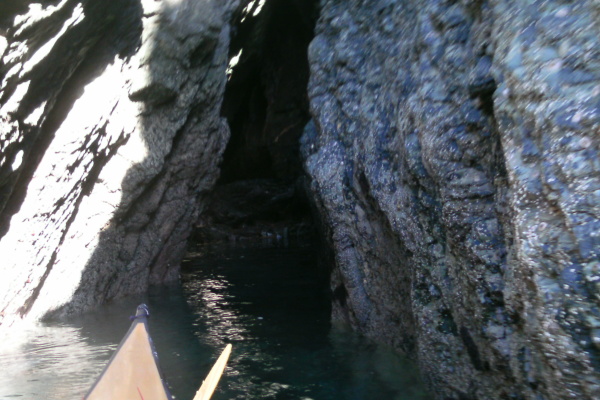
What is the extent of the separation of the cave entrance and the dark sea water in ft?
14.6

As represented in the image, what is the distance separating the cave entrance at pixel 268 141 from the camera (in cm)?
1234

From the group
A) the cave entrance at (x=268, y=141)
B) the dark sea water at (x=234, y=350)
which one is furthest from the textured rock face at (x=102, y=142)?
the cave entrance at (x=268, y=141)

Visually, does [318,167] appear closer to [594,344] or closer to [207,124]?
[207,124]

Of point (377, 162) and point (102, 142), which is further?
point (102, 142)

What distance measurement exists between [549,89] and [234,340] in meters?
4.71

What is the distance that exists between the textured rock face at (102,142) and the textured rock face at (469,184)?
204 centimetres

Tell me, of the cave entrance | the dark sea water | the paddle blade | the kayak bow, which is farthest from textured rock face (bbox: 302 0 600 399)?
the cave entrance

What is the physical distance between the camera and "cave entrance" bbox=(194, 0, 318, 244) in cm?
1234

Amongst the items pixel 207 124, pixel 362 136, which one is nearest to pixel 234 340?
pixel 362 136

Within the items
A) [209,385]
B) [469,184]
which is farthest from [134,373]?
[469,184]

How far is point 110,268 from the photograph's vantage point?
27.7 ft

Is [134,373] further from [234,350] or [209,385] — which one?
[234,350]

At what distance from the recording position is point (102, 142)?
7.70m

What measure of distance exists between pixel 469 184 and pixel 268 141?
10.3m
